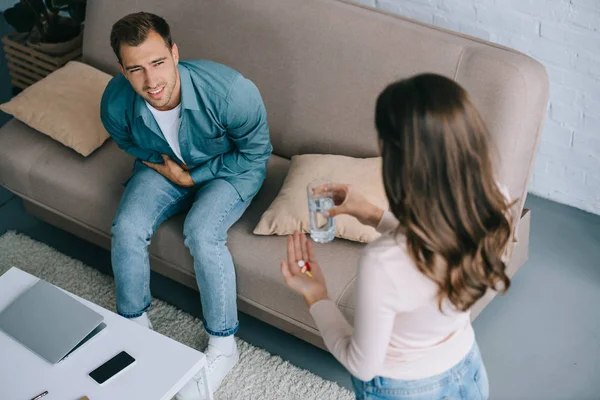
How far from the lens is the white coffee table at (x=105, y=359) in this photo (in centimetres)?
182

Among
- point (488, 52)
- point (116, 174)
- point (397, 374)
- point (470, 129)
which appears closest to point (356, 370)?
point (397, 374)

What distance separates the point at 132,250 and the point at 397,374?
1106 millimetres

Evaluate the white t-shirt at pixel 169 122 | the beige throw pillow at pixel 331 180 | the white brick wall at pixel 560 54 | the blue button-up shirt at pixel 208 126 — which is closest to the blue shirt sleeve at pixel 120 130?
the blue button-up shirt at pixel 208 126

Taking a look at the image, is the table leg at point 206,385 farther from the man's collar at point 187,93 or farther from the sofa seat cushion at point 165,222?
the man's collar at point 187,93

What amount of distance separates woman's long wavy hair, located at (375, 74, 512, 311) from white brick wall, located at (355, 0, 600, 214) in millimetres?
1426

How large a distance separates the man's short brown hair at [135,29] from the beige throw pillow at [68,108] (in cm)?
59

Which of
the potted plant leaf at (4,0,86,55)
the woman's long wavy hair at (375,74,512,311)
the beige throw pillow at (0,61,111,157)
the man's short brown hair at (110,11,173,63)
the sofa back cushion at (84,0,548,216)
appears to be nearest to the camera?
the woman's long wavy hair at (375,74,512,311)

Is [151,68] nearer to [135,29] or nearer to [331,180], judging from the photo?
→ [135,29]

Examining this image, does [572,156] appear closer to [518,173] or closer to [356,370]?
[518,173]

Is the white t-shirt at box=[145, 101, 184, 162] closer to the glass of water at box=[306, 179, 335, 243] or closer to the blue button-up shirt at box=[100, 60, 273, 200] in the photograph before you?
the blue button-up shirt at box=[100, 60, 273, 200]

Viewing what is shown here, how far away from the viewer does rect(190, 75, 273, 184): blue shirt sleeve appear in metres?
2.18

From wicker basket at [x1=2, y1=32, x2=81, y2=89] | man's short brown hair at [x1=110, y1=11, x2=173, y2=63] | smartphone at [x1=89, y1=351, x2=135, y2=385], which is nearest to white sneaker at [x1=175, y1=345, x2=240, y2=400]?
smartphone at [x1=89, y1=351, x2=135, y2=385]

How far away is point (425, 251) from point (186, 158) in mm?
1244

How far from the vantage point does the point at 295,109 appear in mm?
2473
